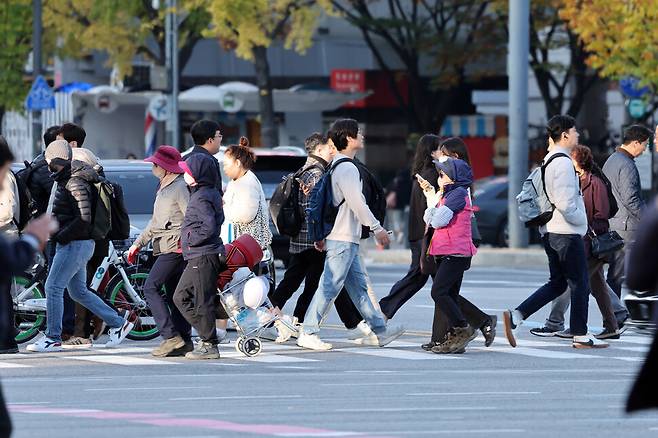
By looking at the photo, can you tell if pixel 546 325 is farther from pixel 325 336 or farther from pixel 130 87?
pixel 130 87

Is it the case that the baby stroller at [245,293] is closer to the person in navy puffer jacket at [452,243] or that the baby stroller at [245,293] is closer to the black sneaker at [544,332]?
the person in navy puffer jacket at [452,243]

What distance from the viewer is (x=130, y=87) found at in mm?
45250

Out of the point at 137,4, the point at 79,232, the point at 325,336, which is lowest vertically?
the point at 325,336

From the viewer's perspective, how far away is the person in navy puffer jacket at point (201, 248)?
14.5 metres

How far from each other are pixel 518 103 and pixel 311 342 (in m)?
15.1

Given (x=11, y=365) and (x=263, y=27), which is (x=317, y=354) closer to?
(x=11, y=365)

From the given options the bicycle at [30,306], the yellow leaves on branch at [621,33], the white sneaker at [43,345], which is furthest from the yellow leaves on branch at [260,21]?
the white sneaker at [43,345]

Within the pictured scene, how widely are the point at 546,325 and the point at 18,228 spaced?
4716mm

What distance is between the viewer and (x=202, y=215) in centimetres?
1448

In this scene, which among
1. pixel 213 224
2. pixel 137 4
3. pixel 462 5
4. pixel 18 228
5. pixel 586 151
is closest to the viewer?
pixel 213 224

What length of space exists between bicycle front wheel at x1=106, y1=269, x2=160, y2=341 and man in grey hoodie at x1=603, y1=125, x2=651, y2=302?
418cm

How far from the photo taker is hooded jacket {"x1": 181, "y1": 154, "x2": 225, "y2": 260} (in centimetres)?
1448

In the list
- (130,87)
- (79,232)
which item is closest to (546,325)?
(79,232)

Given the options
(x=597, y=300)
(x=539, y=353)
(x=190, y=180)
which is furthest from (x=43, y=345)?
(x=597, y=300)
